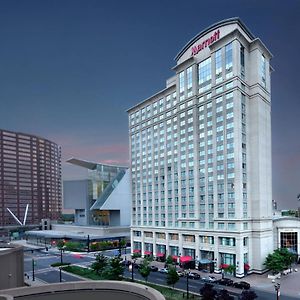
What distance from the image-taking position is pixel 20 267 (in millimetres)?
35531

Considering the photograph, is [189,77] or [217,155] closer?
[217,155]

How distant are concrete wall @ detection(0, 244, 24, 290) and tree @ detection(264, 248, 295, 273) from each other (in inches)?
1817

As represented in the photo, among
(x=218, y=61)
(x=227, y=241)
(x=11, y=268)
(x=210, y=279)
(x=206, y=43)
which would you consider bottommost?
(x=210, y=279)

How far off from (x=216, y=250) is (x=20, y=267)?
44.6m

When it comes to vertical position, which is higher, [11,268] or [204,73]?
[204,73]

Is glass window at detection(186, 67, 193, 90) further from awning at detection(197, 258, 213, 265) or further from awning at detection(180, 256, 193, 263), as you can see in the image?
awning at detection(197, 258, 213, 265)

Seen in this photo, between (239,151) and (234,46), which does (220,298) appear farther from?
(234,46)

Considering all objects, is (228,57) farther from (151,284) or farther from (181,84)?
(151,284)

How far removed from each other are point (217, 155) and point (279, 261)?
926 inches

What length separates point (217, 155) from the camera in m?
73.1

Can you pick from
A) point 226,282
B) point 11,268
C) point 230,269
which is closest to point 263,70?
point 230,269

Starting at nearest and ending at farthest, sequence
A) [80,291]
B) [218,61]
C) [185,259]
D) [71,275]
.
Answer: [80,291]
[71,275]
[185,259]
[218,61]

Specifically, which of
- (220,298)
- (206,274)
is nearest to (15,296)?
(220,298)

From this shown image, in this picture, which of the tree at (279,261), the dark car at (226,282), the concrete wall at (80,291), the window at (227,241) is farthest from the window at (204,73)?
the concrete wall at (80,291)
